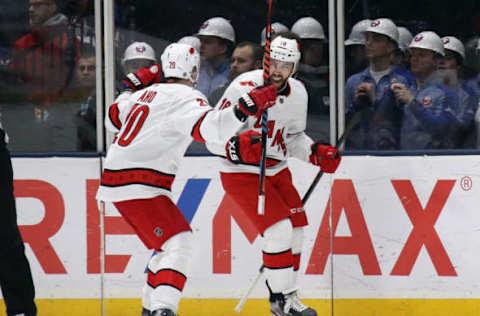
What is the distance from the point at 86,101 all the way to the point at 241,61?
89 centimetres

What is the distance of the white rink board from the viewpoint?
4.76 metres

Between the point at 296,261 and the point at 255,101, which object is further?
the point at 296,261

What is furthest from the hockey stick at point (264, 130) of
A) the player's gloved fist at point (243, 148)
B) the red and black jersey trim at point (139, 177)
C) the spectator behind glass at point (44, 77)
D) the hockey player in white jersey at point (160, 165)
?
the spectator behind glass at point (44, 77)

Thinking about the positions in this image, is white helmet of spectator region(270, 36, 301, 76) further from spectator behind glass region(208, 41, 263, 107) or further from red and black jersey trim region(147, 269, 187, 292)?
red and black jersey trim region(147, 269, 187, 292)

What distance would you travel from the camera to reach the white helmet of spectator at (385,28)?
193 inches

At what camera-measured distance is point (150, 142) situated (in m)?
4.02

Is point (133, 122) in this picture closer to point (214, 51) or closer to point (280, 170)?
point (280, 170)

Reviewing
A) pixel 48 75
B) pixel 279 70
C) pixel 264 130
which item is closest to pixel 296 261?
pixel 264 130

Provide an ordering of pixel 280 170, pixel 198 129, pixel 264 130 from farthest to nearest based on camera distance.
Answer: pixel 280 170 → pixel 264 130 → pixel 198 129

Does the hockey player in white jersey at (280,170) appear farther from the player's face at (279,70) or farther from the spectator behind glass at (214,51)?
the spectator behind glass at (214,51)

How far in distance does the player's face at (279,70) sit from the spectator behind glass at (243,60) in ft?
1.74

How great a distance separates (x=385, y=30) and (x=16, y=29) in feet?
6.70

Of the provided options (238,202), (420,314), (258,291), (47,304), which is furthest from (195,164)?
(420,314)

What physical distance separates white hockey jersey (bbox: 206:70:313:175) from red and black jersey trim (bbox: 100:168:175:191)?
0.42 metres
